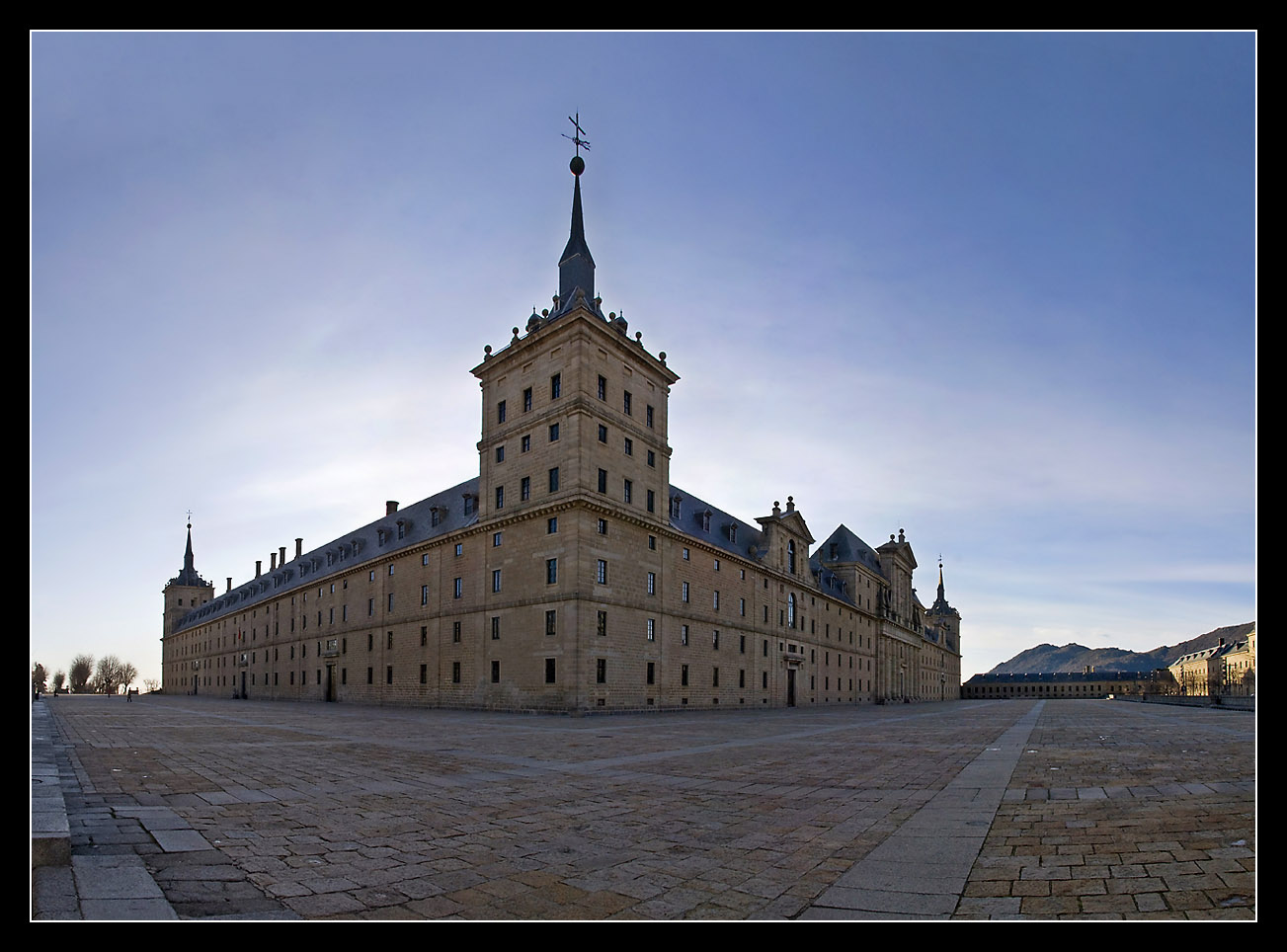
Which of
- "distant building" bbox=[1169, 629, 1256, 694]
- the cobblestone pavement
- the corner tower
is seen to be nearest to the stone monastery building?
the corner tower

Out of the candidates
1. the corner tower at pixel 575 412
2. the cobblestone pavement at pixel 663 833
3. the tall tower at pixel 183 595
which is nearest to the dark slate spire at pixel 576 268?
the corner tower at pixel 575 412

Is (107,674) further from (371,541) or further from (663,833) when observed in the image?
(663,833)

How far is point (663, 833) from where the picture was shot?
7.84m

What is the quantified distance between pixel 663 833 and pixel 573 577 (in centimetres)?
3281

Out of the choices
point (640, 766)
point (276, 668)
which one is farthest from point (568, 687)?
point (276, 668)

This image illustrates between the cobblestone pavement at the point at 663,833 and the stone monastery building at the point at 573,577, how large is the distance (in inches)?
1025

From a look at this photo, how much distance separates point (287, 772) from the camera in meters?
12.7

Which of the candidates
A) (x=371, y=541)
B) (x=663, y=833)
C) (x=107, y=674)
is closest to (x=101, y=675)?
(x=107, y=674)

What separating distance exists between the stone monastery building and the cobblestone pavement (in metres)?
26.0

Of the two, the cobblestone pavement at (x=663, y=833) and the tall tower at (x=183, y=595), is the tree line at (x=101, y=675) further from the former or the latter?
the cobblestone pavement at (x=663, y=833)
